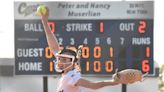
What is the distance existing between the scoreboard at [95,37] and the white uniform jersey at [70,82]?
4.82 meters

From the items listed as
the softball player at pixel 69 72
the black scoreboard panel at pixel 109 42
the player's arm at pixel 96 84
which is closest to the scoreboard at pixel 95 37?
the black scoreboard panel at pixel 109 42

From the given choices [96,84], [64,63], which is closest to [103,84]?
[96,84]

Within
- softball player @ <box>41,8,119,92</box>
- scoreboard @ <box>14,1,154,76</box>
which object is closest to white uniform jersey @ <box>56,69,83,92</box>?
softball player @ <box>41,8,119,92</box>

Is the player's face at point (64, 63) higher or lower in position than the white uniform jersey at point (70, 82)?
higher

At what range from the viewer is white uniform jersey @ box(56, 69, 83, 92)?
4.27m

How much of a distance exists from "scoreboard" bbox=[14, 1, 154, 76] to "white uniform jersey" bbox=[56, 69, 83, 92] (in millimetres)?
4822

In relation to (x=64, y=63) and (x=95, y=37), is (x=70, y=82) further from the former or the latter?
(x=95, y=37)

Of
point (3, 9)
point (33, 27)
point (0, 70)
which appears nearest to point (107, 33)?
point (33, 27)

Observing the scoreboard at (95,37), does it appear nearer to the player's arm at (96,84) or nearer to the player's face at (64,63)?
the player's face at (64,63)

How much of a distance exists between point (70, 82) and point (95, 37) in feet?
16.4

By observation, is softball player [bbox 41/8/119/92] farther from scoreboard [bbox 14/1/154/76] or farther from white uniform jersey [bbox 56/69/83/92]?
scoreboard [bbox 14/1/154/76]

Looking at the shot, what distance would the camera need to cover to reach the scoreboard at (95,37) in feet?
30.4

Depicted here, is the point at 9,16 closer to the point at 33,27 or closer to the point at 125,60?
the point at 33,27

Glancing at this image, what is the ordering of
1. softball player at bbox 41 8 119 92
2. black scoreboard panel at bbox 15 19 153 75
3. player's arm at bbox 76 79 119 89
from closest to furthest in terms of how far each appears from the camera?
player's arm at bbox 76 79 119 89
softball player at bbox 41 8 119 92
black scoreboard panel at bbox 15 19 153 75
